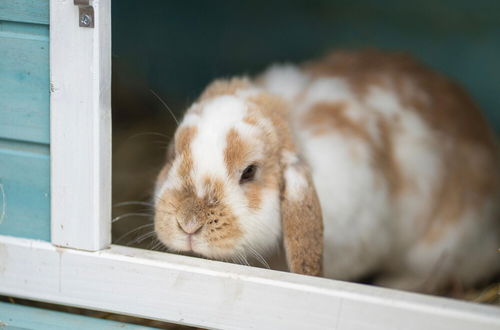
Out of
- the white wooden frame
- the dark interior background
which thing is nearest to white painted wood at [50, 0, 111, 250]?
the white wooden frame

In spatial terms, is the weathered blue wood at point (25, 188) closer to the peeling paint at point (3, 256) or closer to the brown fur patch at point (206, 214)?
the peeling paint at point (3, 256)

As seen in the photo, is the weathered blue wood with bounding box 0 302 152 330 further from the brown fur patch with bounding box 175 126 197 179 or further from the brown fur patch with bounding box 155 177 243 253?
the brown fur patch with bounding box 175 126 197 179

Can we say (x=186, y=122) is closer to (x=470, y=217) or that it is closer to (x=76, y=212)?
(x=76, y=212)

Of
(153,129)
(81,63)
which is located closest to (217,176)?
(81,63)

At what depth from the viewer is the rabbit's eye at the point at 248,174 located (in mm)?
2613

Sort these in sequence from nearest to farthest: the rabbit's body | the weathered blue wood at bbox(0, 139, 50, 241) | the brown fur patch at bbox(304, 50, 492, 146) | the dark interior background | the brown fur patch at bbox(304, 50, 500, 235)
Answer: the weathered blue wood at bbox(0, 139, 50, 241), the rabbit's body, the brown fur patch at bbox(304, 50, 500, 235), the brown fur patch at bbox(304, 50, 492, 146), the dark interior background

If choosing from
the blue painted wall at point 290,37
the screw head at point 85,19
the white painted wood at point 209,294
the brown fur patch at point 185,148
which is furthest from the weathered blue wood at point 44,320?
the blue painted wall at point 290,37

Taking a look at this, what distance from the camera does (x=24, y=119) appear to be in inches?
92.7

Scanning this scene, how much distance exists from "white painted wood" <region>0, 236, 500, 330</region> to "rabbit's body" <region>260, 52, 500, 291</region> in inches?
37.3

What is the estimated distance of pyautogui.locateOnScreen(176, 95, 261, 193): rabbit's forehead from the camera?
2518 mm

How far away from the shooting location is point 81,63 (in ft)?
7.19

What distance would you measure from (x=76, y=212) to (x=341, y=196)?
50.9 inches

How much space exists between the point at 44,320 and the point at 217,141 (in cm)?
96

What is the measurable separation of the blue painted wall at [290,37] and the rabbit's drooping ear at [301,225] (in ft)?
7.91
